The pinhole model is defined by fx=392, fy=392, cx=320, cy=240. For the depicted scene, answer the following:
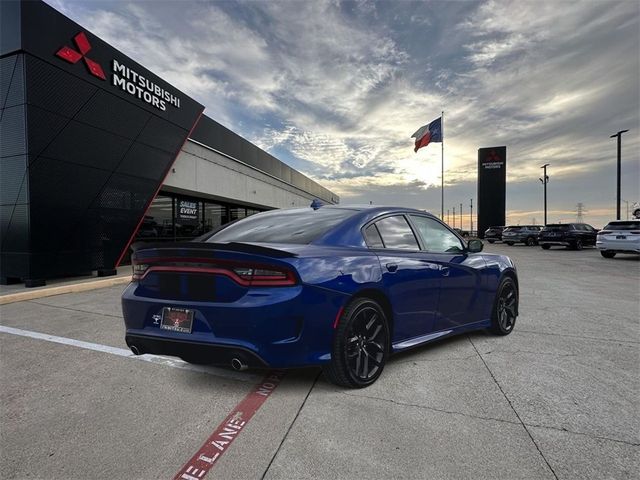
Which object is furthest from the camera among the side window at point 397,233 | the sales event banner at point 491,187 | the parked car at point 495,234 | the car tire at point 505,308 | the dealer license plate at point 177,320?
the sales event banner at point 491,187

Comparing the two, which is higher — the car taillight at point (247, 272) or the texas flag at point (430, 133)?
the texas flag at point (430, 133)

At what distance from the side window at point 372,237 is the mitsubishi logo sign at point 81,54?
8.86 meters

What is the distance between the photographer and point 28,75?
808 cm

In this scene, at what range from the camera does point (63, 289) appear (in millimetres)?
8055

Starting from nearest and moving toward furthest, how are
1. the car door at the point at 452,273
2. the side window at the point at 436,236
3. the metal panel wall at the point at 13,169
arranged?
the car door at the point at 452,273, the side window at the point at 436,236, the metal panel wall at the point at 13,169

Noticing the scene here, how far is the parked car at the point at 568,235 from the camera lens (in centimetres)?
2261

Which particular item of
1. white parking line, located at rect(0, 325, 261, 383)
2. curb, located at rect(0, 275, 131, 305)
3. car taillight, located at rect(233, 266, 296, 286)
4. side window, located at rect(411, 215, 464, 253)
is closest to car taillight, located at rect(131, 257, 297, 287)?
car taillight, located at rect(233, 266, 296, 286)

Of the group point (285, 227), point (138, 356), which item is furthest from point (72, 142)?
point (285, 227)

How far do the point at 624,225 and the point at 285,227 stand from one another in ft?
58.1

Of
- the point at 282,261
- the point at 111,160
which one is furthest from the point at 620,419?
the point at 111,160

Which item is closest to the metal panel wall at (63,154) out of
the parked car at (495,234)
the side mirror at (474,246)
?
the side mirror at (474,246)

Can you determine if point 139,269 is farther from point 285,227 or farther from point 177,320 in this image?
point 285,227

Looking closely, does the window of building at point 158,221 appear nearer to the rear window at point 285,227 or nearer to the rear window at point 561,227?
the rear window at point 285,227

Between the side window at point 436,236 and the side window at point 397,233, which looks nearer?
the side window at point 397,233
